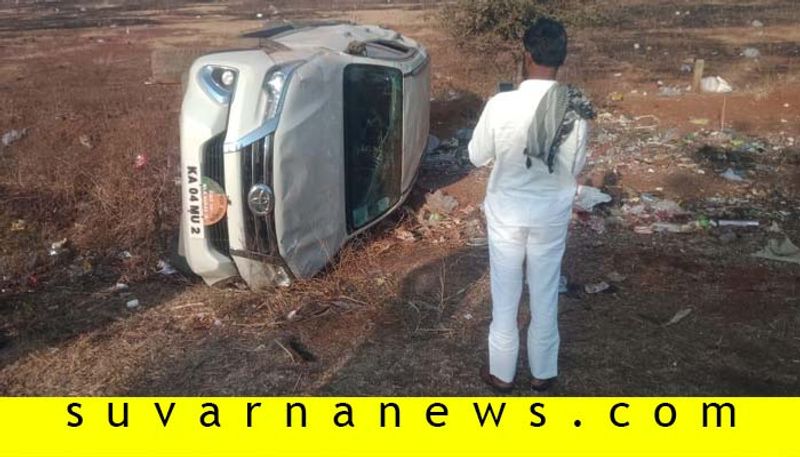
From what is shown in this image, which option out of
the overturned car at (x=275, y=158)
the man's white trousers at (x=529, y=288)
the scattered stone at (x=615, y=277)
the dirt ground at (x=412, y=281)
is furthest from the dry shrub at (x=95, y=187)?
the scattered stone at (x=615, y=277)

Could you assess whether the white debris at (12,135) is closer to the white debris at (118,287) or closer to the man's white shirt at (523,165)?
the white debris at (118,287)

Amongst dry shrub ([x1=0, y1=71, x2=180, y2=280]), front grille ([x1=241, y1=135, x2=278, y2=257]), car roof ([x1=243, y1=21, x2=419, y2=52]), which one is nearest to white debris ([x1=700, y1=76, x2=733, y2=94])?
car roof ([x1=243, y1=21, x2=419, y2=52])

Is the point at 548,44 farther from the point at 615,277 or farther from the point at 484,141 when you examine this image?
the point at 615,277

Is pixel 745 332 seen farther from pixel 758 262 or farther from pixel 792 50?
pixel 792 50

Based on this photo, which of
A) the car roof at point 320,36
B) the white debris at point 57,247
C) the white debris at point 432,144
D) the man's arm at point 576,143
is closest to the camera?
the man's arm at point 576,143

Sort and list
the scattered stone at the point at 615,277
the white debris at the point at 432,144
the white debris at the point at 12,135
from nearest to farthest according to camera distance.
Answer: the scattered stone at the point at 615,277 < the white debris at the point at 432,144 < the white debris at the point at 12,135

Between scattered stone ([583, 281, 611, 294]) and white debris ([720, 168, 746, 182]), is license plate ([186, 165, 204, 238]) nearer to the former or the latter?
scattered stone ([583, 281, 611, 294])

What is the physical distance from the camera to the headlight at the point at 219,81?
4145mm

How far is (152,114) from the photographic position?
9609 millimetres

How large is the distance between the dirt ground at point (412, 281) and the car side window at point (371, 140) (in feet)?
1.11

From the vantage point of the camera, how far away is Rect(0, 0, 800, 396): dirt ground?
3641mm

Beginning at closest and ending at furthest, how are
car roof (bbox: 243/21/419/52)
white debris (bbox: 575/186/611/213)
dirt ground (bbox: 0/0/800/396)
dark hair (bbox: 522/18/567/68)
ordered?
1. dark hair (bbox: 522/18/567/68)
2. dirt ground (bbox: 0/0/800/396)
3. car roof (bbox: 243/21/419/52)
4. white debris (bbox: 575/186/611/213)

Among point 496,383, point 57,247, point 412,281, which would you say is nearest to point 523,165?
point 496,383

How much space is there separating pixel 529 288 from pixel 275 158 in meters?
1.78
